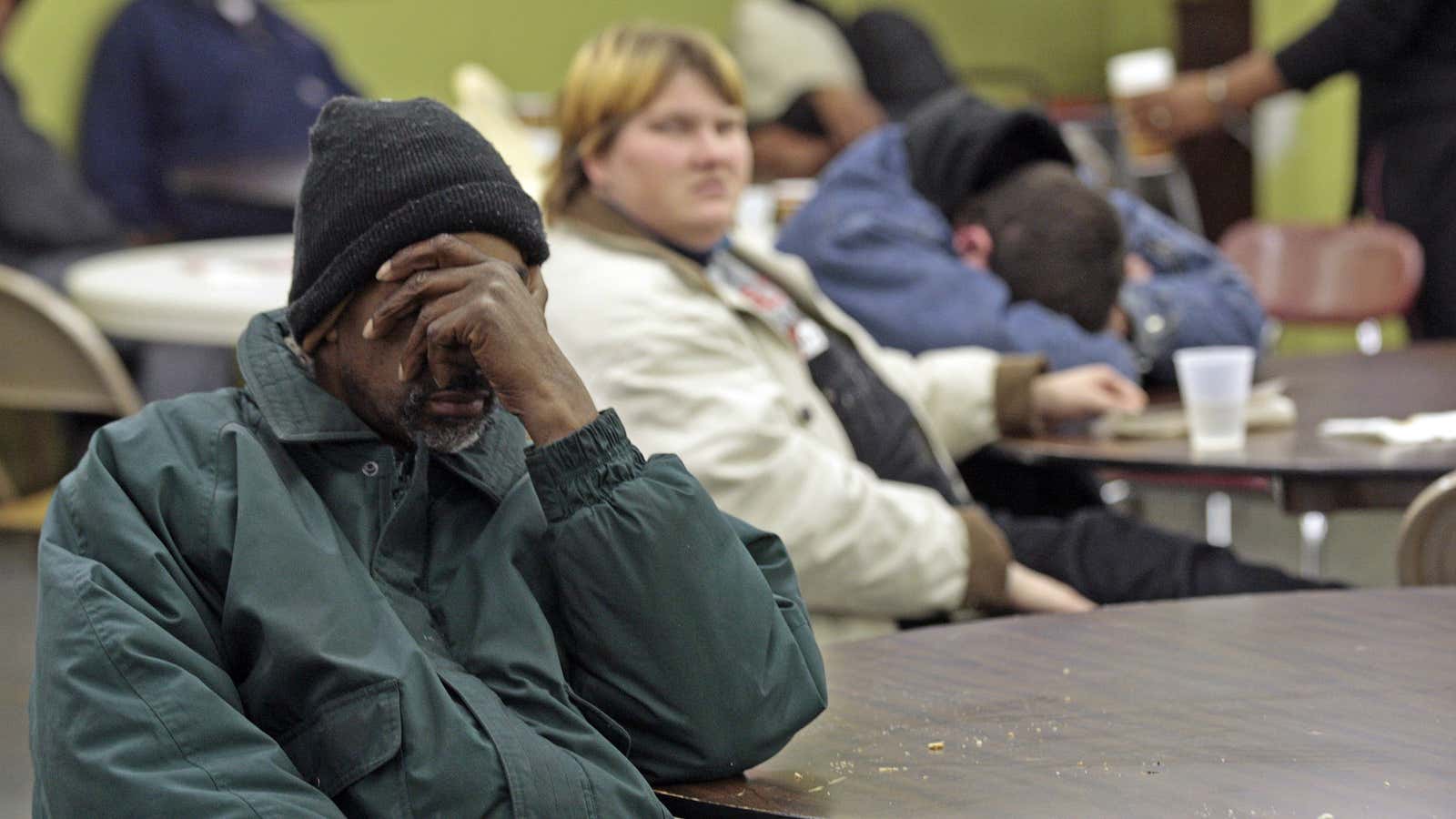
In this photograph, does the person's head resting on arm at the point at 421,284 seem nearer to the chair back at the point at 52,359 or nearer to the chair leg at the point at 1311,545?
the chair back at the point at 52,359

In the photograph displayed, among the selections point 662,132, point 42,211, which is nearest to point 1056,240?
point 662,132

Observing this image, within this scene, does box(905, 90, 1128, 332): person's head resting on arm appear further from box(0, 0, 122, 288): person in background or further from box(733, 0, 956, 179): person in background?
box(733, 0, 956, 179): person in background

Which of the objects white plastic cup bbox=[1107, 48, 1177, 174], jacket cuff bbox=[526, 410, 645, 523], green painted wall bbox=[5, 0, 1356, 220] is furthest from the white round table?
white plastic cup bbox=[1107, 48, 1177, 174]

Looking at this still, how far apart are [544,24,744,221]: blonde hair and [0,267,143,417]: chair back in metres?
1.08

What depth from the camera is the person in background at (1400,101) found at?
427cm

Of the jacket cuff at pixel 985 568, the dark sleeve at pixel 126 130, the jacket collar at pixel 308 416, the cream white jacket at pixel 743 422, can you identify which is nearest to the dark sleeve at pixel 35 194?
the dark sleeve at pixel 126 130

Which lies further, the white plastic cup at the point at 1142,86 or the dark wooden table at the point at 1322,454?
the white plastic cup at the point at 1142,86

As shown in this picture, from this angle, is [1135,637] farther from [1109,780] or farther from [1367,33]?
[1367,33]

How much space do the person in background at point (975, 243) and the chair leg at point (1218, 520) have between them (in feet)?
4.62

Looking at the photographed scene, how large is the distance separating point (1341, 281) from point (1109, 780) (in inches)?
145

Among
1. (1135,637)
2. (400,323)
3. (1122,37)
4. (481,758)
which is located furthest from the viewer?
(1122,37)

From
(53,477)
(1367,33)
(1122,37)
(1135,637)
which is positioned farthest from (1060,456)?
(1122,37)

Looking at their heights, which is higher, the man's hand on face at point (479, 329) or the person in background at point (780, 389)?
the man's hand on face at point (479, 329)

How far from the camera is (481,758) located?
3.61 feet
